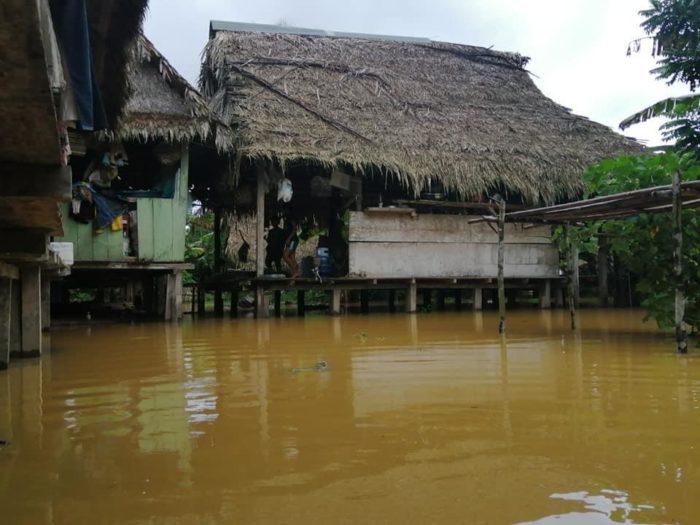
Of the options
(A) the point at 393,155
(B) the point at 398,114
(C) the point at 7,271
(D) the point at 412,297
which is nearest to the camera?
(C) the point at 7,271

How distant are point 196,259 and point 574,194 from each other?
10.8 metres

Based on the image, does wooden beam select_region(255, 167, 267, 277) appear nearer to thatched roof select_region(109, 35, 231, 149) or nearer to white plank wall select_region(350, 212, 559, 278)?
thatched roof select_region(109, 35, 231, 149)

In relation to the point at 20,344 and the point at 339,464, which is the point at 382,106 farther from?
the point at 339,464

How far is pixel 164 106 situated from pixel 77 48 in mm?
7885

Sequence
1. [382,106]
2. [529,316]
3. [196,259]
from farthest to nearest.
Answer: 1. [196,259]
2. [382,106]
3. [529,316]

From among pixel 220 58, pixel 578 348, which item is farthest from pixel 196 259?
pixel 578 348

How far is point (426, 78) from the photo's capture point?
15516 millimetres

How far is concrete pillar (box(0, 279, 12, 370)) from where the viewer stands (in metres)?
5.56

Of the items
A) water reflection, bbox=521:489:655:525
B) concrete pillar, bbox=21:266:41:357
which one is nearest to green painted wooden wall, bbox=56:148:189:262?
concrete pillar, bbox=21:266:41:357

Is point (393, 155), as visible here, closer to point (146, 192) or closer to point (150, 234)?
point (146, 192)

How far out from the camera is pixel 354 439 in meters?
3.12

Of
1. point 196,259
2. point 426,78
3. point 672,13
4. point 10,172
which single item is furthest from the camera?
point 196,259

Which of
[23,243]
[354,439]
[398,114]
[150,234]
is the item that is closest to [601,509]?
[354,439]

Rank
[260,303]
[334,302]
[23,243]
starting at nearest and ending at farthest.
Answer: [23,243] < [260,303] < [334,302]
